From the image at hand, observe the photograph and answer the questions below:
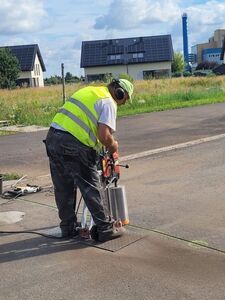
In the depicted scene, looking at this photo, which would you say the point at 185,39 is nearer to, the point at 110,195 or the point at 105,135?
the point at 110,195

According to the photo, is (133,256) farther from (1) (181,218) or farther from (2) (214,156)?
(2) (214,156)

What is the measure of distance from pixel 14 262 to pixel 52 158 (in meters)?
1.14

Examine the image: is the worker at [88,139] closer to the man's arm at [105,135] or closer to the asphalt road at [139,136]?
the man's arm at [105,135]

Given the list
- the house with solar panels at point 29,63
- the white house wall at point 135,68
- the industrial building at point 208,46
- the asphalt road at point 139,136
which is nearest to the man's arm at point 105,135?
the asphalt road at point 139,136

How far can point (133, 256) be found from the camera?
4.77 meters

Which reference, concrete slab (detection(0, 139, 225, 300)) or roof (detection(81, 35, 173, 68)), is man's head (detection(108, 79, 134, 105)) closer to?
concrete slab (detection(0, 139, 225, 300))

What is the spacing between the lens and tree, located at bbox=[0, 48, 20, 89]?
62934 millimetres

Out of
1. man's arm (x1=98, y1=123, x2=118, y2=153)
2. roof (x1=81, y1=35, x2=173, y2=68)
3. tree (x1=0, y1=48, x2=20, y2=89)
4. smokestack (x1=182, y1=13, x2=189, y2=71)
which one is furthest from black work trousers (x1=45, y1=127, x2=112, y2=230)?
smokestack (x1=182, y1=13, x2=189, y2=71)

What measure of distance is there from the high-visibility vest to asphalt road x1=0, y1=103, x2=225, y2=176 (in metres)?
4.08

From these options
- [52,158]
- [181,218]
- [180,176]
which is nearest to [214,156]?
[180,176]

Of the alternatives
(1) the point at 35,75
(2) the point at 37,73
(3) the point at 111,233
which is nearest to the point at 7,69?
(1) the point at 35,75

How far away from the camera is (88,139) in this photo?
5059mm

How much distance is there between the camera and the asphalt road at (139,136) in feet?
34.0

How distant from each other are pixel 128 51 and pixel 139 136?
7456cm
